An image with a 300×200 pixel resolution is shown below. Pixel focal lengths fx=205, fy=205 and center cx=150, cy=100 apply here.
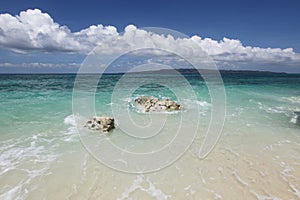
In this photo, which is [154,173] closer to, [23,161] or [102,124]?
[23,161]

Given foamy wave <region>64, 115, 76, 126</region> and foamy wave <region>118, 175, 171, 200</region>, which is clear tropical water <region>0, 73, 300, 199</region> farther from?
foamy wave <region>64, 115, 76, 126</region>

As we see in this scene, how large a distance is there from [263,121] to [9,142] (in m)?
14.2

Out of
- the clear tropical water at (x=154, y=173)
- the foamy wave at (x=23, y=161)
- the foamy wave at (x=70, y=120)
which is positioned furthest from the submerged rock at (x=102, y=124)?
the foamy wave at (x=23, y=161)

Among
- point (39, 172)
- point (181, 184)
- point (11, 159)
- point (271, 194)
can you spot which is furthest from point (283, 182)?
point (11, 159)

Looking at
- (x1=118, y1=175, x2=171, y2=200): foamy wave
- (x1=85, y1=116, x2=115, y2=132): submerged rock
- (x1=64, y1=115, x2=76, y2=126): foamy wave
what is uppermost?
(x1=85, y1=116, x2=115, y2=132): submerged rock

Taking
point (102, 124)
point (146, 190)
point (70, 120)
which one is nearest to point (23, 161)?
point (102, 124)

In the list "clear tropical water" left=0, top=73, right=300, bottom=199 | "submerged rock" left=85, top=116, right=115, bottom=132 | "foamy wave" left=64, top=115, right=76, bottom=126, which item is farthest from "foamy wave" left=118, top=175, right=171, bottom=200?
"foamy wave" left=64, top=115, right=76, bottom=126

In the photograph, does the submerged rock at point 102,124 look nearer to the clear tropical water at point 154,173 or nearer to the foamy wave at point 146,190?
the clear tropical water at point 154,173

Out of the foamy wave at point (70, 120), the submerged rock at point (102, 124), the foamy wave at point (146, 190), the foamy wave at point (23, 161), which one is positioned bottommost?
the foamy wave at point (146, 190)

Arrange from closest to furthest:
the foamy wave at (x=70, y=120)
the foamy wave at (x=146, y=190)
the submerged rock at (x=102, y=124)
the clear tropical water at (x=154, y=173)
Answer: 1. the foamy wave at (x=146, y=190)
2. the clear tropical water at (x=154, y=173)
3. the submerged rock at (x=102, y=124)
4. the foamy wave at (x=70, y=120)

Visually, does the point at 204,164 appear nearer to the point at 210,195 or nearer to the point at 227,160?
the point at 227,160

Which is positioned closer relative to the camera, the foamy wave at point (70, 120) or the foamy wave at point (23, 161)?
the foamy wave at point (23, 161)

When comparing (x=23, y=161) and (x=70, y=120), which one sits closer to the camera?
(x=23, y=161)

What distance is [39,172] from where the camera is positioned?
6.67 m
